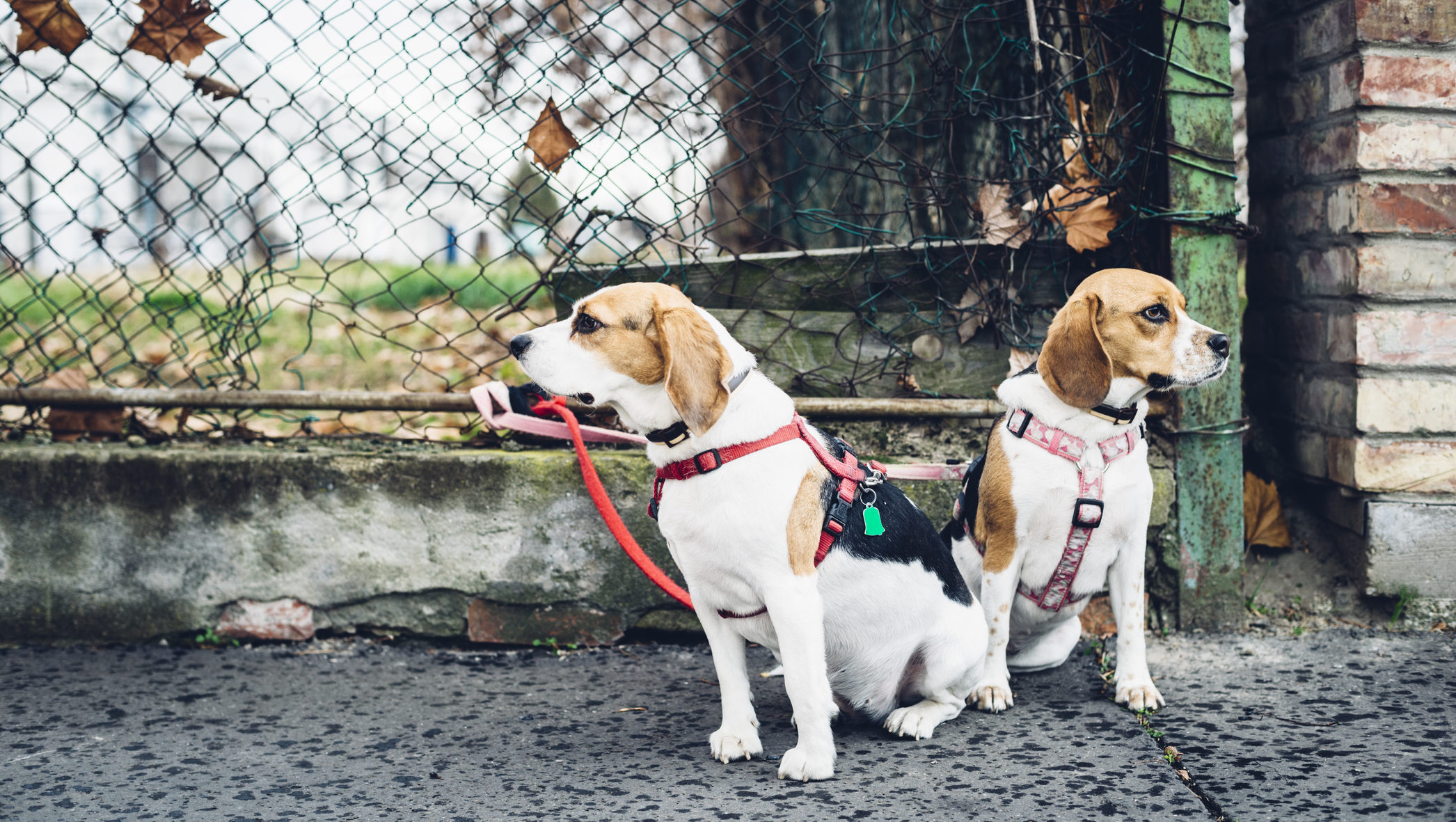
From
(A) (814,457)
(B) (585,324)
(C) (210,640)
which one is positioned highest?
(B) (585,324)

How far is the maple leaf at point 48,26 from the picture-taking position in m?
3.13

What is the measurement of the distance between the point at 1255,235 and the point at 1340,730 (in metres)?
1.50

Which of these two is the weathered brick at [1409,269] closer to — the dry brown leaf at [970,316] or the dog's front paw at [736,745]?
the dry brown leaf at [970,316]

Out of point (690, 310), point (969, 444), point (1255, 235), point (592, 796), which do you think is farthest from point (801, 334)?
point (592, 796)

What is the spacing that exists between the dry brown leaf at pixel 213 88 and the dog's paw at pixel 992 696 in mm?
2865

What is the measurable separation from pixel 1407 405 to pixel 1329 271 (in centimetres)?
46

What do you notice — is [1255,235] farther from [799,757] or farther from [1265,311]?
[799,757]

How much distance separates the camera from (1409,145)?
9.49 feet

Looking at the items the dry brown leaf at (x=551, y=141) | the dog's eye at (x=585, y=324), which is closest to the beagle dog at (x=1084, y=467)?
the dog's eye at (x=585, y=324)

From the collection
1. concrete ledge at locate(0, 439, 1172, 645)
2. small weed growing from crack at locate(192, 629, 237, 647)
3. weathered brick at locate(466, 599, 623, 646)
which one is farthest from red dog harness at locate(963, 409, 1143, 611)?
small weed growing from crack at locate(192, 629, 237, 647)

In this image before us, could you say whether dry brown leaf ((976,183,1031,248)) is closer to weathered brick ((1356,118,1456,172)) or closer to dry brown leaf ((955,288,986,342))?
dry brown leaf ((955,288,986,342))

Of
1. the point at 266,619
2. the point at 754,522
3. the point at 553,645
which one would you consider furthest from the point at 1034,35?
the point at 266,619

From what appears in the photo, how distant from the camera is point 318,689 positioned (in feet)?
9.36

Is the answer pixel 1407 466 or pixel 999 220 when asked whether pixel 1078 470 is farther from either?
pixel 1407 466
